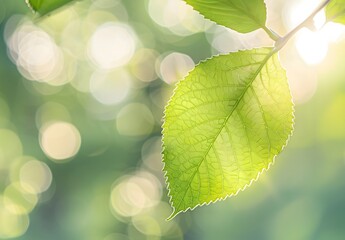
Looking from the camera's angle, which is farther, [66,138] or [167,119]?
[66,138]

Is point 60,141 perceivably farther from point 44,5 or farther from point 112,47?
point 44,5

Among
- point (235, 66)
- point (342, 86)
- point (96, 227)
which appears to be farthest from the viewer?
point (96, 227)

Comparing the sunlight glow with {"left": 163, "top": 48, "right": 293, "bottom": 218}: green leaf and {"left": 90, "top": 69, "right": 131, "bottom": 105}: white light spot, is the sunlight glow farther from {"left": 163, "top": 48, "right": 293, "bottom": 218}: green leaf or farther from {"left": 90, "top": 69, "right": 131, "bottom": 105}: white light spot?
{"left": 163, "top": 48, "right": 293, "bottom": 218}: green leaf

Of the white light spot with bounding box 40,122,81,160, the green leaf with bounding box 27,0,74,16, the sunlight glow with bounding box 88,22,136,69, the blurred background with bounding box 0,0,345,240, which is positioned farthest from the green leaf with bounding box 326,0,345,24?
the sunlight glow with bounding box 88,22,136,69

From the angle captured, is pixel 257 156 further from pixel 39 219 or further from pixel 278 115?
pixel 39 219

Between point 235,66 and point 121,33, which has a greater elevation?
point 235,66

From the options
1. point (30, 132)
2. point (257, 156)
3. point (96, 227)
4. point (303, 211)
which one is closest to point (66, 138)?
point (30, 132)

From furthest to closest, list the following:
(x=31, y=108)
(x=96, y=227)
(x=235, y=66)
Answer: (x=31, y=108), (x=96, y=227), (x=235, y=66)
